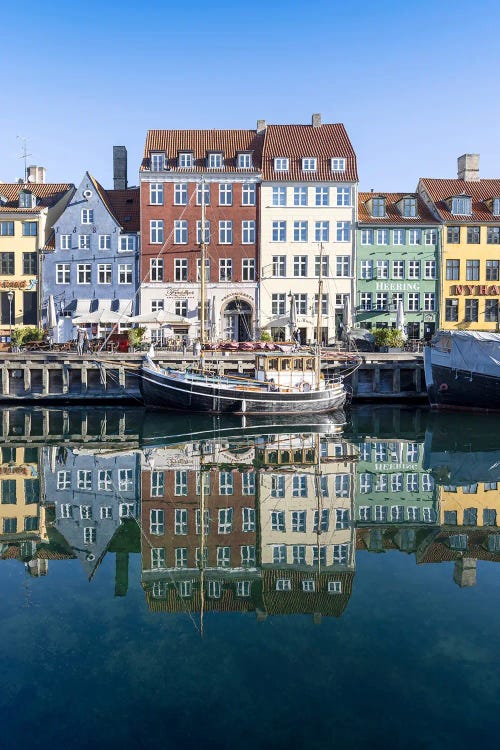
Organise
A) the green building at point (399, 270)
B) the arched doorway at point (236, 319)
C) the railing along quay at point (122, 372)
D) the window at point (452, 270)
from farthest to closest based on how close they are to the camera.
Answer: the window at point (452, 270) → the green building at point (399, 270) → the arched doorway at point (236, 319) → the railing along quay at point (122, 372)

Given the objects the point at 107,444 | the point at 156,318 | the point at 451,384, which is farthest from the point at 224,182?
the point at 107,444

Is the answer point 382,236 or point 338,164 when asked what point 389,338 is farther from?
point 338,164

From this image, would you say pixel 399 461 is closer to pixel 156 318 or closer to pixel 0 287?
pixel 156 318

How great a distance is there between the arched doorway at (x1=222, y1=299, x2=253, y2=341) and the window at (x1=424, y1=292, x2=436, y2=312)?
1309 centimetres

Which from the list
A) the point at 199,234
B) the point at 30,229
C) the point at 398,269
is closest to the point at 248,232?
the point at 199,234

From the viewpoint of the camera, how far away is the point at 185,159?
49.8m

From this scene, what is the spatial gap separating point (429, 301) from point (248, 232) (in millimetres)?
14382

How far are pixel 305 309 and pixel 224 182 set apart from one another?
1105 centimetres

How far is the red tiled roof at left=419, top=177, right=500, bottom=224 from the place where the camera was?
50.5 m

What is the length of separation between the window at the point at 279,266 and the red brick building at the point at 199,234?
4.59 ft

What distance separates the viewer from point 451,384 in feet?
119

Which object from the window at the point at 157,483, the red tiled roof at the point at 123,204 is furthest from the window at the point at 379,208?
the window at the point at 157,483

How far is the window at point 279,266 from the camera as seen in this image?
1963 inches

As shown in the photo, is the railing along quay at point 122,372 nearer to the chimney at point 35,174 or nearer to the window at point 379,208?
the window at point 379,208
